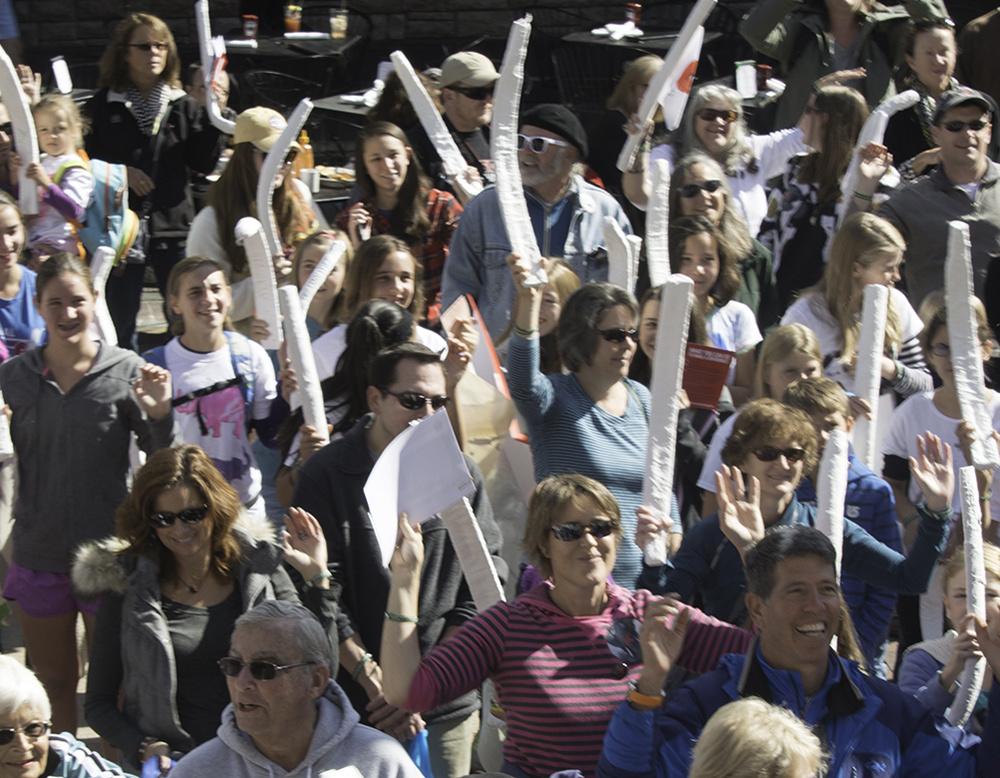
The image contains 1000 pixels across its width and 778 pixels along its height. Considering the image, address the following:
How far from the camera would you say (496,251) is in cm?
535

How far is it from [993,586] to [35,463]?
2894 mm

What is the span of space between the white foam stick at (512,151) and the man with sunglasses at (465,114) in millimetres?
1428

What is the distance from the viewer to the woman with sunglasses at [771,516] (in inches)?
143

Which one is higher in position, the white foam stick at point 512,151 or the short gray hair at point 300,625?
the white foam stick at point 512,151

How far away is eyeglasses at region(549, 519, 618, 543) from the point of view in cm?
330

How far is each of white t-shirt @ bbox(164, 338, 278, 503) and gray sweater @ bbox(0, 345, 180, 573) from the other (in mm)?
206

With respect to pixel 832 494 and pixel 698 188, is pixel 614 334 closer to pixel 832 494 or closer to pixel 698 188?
pixel 832 494

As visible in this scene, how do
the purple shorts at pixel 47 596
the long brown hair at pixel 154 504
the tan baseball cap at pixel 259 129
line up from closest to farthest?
the long brown hair at pixel 154 504
the purple shorts at pixel 47 596
the tan baseball cap at pixel 259 129

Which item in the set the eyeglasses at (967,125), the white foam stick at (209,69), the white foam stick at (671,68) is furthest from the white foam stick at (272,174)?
the eyeglasses at (967,125)

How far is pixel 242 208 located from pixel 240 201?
3cm

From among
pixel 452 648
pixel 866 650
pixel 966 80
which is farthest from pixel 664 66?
pixel 966 80

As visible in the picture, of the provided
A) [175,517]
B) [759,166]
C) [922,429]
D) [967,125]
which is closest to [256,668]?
[175,517]

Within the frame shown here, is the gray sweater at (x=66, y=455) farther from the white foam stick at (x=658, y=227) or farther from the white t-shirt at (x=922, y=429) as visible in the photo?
the white t-shirt at (x=922, y=429)

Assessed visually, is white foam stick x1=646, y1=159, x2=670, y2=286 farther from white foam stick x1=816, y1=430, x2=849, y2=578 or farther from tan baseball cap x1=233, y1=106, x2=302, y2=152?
tan baseball cap x1=233, y1=106, x2=302, y2=152
